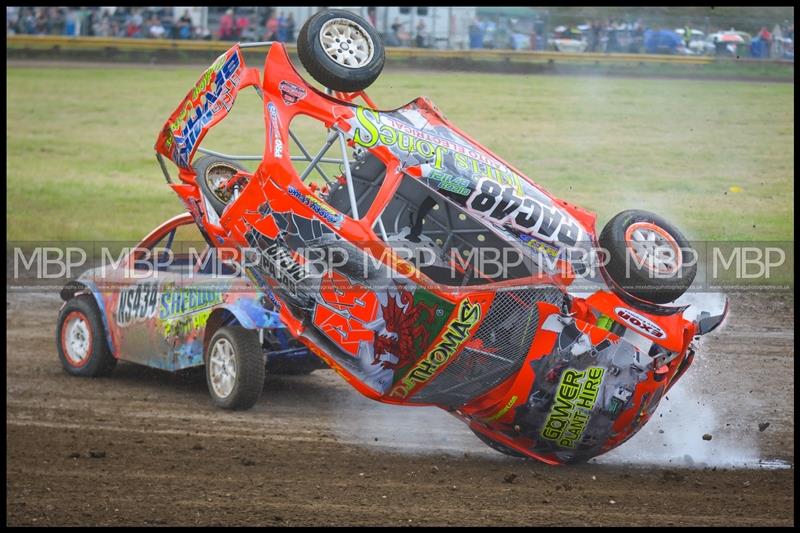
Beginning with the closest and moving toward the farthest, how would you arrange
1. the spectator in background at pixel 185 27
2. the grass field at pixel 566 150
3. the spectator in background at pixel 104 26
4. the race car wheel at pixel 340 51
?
the race car wheel at pixel 340 51 < the grass field at pixel 566 150 < the spectator in background at pixel 185 27 < the spectator in background at pixel 104 26

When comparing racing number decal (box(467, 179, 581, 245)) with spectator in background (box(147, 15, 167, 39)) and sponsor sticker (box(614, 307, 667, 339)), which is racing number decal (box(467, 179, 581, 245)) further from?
spectator in background (box(147, 15, 167, 39))

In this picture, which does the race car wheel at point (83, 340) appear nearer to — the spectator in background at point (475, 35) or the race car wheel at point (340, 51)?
the race car wheel at point (340, 51)

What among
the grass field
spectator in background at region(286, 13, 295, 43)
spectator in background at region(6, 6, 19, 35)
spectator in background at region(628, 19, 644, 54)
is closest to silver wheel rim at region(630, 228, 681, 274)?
the grass field

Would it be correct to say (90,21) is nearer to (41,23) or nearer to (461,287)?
(41,23)

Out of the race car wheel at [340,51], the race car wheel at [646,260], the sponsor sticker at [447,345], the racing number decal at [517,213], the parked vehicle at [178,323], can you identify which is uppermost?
the race car wheel at [340,51]

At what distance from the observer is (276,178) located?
284 inches

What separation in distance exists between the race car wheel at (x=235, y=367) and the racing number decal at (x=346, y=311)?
212cm

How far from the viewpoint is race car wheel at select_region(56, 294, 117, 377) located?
10.9 meters

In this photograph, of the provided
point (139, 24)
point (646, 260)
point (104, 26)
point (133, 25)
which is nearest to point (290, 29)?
point (139, 24)

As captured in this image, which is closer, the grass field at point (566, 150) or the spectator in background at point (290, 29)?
the grass field at point (566, 150)

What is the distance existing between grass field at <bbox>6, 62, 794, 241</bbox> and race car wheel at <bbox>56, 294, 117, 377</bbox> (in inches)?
192

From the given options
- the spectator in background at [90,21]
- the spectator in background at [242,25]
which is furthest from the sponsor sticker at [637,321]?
the spectator in background at [90,21]

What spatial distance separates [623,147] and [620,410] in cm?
1060

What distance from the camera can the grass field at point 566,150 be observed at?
15102 millimetres
